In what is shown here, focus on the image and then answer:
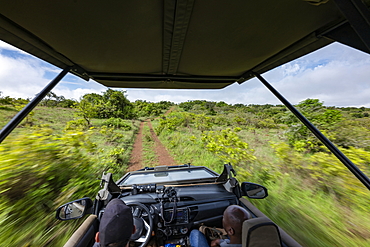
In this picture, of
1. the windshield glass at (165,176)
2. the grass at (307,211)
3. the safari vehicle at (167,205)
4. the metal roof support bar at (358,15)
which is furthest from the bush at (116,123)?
the metal roof support bar at (358,15)

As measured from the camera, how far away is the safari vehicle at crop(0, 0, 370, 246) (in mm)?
1059

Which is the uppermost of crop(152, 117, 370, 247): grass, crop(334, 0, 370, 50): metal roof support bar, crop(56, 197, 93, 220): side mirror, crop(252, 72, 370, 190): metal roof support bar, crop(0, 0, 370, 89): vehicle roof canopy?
crop(0, 0, 370, 89): vehicle roof canopy

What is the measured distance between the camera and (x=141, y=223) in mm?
1685

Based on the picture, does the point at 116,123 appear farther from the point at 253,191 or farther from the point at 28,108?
the point at 253,191

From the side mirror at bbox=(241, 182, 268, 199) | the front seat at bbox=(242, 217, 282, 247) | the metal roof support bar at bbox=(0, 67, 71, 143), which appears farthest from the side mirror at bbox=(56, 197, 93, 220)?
the side mirror at bbox=(241, 182, 268, 199)

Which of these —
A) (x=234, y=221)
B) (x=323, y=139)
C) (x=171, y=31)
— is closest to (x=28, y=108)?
(x=171, y=31)

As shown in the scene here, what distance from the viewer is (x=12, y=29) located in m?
1.23

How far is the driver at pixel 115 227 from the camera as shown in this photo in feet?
3.66

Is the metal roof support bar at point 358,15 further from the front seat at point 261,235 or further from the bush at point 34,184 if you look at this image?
the bush at point 34,184

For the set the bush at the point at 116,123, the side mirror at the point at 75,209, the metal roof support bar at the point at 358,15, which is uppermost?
the bush at the point at 116,123

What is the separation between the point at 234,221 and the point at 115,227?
38.7 inches

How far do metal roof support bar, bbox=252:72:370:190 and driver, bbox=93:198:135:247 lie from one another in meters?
1.84

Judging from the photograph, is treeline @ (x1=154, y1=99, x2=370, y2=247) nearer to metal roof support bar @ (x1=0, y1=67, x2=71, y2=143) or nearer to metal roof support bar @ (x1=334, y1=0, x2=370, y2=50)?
metal roof support bar @ (x1=334, y1=0, x2=370, y2=50)

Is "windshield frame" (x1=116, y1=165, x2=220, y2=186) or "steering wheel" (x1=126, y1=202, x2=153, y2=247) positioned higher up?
"windshield frame" (x1=116, y1=165, x2=220, y2=186)
